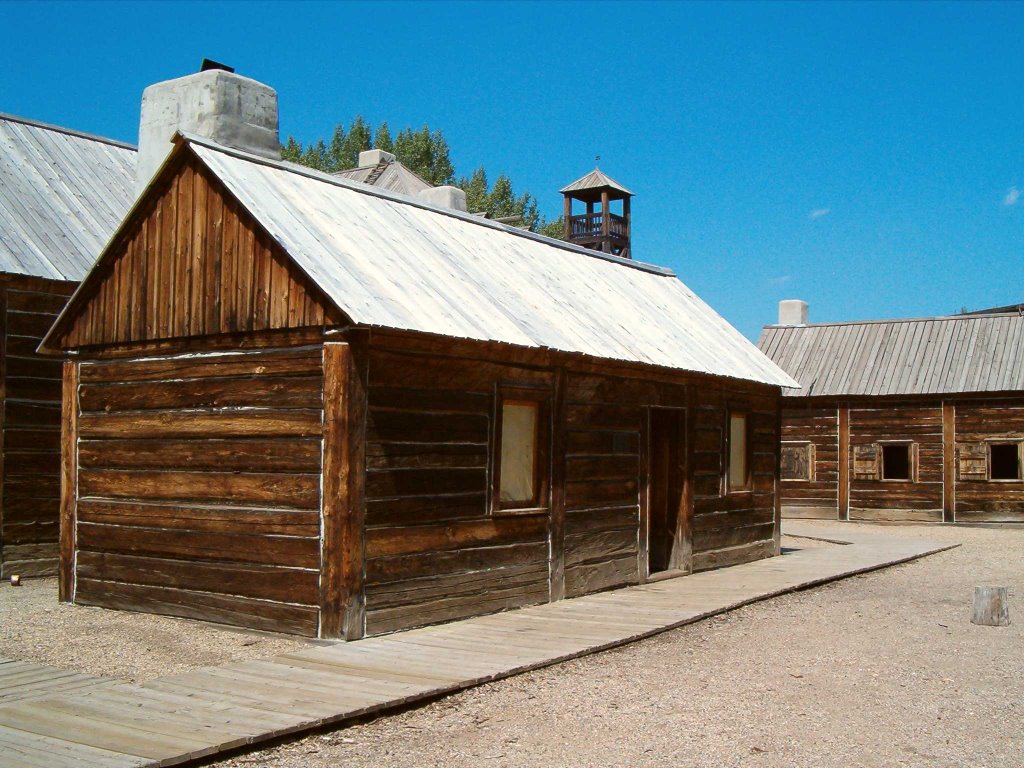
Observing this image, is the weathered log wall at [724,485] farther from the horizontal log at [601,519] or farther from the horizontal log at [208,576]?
the horizontal log at [208,576]

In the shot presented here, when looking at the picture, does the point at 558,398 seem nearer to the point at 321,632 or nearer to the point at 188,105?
the point at 321,632

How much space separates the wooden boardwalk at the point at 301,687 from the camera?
19.9 ft

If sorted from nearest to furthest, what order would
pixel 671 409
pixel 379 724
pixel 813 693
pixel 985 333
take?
pixel 379 724
pixel 813 693
pixel 671 409
pixel 985 333

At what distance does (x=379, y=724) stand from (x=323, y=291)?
369cm

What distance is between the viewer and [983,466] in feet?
84.0

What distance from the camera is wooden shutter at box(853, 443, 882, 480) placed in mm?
26812

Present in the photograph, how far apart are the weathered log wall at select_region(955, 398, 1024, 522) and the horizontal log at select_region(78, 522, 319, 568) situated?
20.4 meters

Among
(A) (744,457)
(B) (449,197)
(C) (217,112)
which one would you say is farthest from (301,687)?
(B) (449,197)

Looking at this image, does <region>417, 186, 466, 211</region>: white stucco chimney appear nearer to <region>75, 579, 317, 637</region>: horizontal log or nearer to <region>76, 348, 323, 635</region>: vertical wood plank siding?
<region>76, 348, 323, 635</region>: vertical wood plank siding

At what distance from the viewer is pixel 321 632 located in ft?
29.8

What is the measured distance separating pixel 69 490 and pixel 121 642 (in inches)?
112

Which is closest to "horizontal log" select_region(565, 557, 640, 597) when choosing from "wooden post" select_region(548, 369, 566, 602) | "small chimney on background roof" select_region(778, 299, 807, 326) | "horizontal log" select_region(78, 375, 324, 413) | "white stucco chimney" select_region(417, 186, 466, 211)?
"wooden post" select_region(548, 369, 566, 602)

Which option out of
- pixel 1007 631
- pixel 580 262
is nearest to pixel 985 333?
pixel 580 262

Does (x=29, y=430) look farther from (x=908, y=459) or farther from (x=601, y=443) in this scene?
(x=908, y=459)
